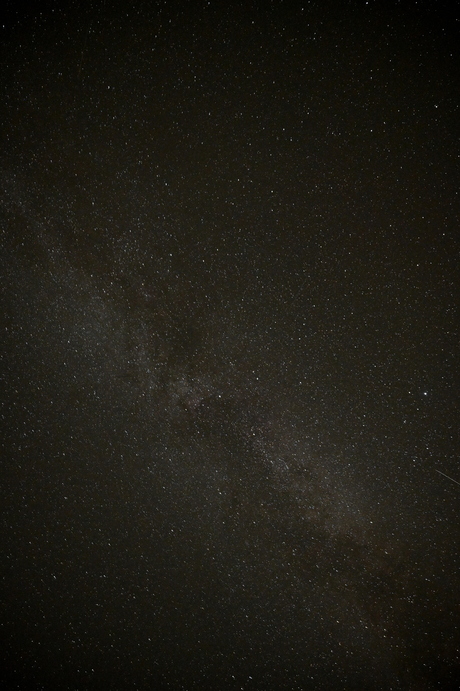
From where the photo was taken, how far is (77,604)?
1.06 m

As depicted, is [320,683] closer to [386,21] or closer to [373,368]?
[373,368]

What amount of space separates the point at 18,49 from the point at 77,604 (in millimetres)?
1442

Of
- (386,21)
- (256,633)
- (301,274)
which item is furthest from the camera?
(256,633)

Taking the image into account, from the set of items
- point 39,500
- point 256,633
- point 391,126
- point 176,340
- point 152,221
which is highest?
point 391,126

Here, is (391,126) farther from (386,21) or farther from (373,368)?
(373,368)

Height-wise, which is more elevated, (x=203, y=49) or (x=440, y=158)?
(x=440, y=158)

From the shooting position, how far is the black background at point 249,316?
0.79 meters

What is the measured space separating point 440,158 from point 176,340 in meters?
0.70

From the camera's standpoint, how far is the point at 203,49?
80 centimetres

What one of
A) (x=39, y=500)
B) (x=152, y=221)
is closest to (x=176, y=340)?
(x=152, y=221)

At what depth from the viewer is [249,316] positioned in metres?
0.88

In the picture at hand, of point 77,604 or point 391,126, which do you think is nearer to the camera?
point 391,126

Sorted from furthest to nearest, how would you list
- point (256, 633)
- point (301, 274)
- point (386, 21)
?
point (256, 633) → point (301, 274) → point (386, 21)

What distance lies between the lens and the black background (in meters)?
0.79
